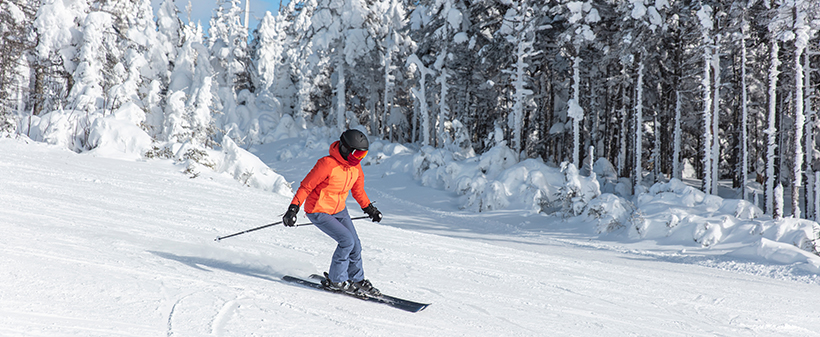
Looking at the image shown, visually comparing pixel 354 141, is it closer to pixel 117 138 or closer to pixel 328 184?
pixel 328 184

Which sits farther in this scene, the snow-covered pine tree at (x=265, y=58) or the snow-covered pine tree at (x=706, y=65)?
the snow-covered pine tree at (x=265, y=58)

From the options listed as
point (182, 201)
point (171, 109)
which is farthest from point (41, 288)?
point (171, 109)

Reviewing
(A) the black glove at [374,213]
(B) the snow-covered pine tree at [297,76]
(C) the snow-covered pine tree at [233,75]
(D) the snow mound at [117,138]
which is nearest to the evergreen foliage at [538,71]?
(D) the snow mound at [117,138]

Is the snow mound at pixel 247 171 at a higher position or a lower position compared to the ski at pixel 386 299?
higher

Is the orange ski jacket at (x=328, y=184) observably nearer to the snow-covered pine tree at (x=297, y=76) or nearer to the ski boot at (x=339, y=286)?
the ski boot at (x=339, y=286)

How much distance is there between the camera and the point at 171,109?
20125 millimetres

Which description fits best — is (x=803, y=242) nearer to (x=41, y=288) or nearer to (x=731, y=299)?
(x=731, y=299)

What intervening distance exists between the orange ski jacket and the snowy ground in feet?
3.05

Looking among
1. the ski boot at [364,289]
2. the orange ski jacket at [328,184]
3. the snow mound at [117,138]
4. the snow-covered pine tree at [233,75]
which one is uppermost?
the snow-covered pine tree at [233,75]

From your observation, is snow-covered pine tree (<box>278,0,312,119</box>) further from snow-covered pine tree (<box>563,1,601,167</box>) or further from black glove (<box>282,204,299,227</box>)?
black glove (<box>282,204,299,227</box>)

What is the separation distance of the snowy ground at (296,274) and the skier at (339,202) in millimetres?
278

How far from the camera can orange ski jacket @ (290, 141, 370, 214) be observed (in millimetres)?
4883

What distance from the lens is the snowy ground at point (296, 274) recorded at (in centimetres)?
408

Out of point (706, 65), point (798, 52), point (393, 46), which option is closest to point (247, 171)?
point (706, 65)
